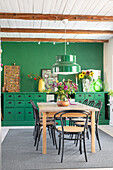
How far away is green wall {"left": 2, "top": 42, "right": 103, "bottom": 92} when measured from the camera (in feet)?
26.9

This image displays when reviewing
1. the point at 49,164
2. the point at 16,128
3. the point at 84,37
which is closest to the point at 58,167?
the point at 49,164

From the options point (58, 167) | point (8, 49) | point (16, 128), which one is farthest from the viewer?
point (8, 49)

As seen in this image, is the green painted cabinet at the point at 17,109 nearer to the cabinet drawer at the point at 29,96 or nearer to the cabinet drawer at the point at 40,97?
the cabinet drawer at the point at 29,96

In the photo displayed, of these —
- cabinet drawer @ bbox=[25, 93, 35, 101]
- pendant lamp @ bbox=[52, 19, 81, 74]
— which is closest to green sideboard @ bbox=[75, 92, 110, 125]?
cabinet drawer @ bbox=[25, 93, 35, 101]

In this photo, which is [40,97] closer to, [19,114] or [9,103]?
[19,114]

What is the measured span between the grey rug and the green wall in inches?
126

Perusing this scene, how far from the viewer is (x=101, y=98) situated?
7.81 m

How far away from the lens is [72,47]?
27.6ft

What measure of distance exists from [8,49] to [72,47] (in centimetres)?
212

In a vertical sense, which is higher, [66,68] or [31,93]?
[66,68]

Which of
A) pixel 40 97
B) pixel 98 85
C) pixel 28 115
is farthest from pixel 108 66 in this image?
pixel 28 115

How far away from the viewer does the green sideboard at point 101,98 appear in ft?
25.5

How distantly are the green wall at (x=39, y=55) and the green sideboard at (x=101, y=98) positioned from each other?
0.83 m

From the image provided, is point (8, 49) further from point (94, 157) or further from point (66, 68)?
point (94, 157)
